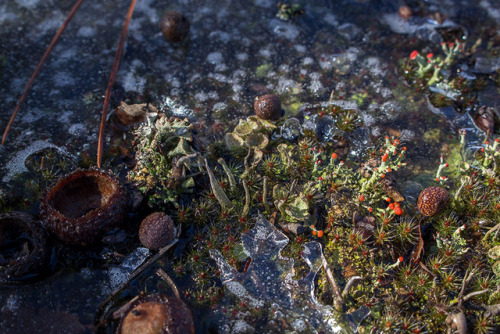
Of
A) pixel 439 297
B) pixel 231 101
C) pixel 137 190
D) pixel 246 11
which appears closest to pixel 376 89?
pixel 231 101

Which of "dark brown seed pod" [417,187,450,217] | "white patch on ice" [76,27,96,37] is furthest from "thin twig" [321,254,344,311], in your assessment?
"white patch on ice" [76,27,96,37]

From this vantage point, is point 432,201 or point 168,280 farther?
point 432,201

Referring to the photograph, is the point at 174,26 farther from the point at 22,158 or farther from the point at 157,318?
the point at 157,318

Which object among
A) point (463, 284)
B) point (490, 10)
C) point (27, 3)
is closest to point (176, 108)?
point (27, 3)

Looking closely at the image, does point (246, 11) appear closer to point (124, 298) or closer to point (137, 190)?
point (137, 190)

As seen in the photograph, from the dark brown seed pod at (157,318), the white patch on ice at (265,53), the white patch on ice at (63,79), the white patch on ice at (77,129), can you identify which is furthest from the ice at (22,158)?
the white patch on ice at (265,53)
